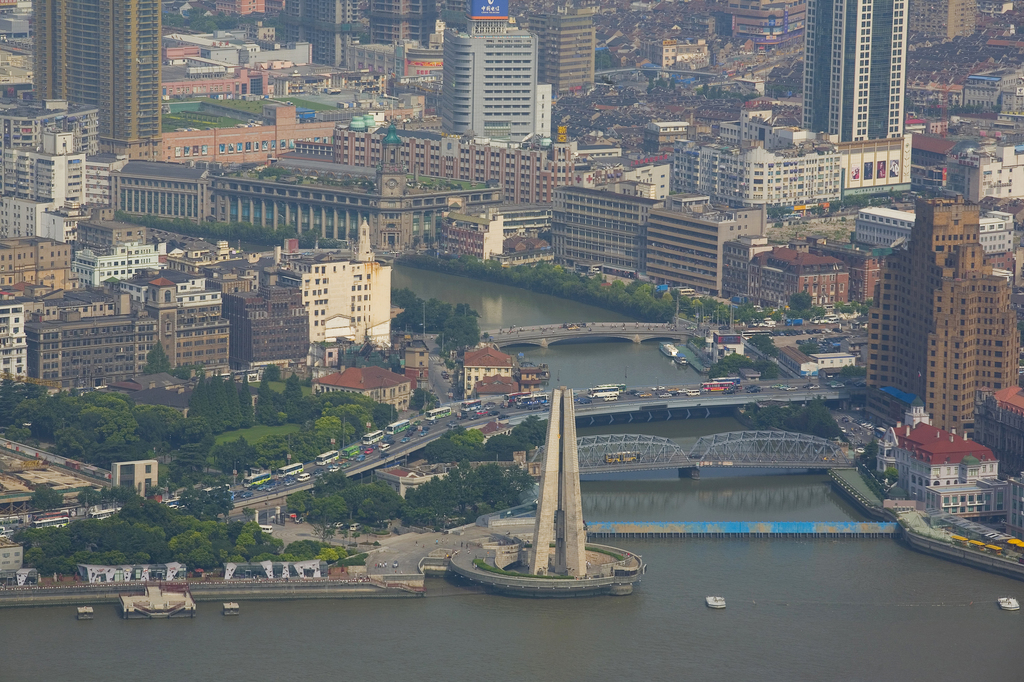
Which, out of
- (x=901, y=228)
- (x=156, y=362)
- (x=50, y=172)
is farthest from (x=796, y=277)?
(x=50, y=172)

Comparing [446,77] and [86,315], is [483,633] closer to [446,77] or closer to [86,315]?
[86,315]

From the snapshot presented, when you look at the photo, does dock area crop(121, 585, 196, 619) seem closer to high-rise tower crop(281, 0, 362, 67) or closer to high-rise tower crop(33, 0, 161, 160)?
high-rise tower crop(33, 0, 161, 160)

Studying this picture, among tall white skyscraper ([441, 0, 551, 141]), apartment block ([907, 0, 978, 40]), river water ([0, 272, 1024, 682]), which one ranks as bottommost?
river water ([0, 272, 1024, 682])

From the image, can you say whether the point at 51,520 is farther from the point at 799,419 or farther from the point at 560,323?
the point at 560,323

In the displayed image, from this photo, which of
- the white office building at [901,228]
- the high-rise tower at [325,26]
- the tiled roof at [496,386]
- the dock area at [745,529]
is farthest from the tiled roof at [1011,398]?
the high-rise tower at [325,26]

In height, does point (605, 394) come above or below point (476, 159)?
below

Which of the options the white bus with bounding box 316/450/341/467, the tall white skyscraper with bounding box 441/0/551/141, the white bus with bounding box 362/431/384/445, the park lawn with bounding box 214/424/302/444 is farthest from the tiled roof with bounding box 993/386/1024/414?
the tall white skyscraper with bounding box 441/0/551/141

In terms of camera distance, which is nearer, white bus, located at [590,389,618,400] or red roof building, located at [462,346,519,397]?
white bus, located at [590,389,618,400]
